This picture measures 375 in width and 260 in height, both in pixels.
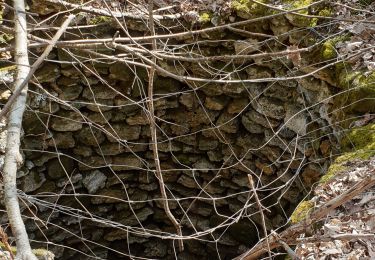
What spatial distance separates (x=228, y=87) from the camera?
422 centimetres

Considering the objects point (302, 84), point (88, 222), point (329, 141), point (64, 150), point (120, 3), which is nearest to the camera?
point (329, 141)

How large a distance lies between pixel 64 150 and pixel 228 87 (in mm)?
1677

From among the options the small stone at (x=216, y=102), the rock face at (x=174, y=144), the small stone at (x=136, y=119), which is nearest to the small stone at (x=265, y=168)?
the rock face at (x=174, y=144)

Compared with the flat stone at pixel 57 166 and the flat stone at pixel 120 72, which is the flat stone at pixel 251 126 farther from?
the flat stone at pixel 57 166

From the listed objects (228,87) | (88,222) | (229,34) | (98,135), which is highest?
(229,34)

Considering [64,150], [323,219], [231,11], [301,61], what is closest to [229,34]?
[231,11]

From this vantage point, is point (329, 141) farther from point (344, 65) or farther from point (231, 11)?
point (231, 11)

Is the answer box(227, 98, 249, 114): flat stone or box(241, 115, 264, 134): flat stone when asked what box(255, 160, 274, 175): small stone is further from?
box(227, 98, 249, 114): flat stone

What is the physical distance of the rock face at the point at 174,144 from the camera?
403 cm

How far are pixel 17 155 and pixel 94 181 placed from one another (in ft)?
11.6

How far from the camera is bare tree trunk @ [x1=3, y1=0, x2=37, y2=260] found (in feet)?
3.51

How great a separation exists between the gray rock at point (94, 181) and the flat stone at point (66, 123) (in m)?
0.55

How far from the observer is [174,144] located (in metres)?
4.72

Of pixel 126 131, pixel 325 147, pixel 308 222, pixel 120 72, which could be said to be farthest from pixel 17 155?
pixel 126 131
